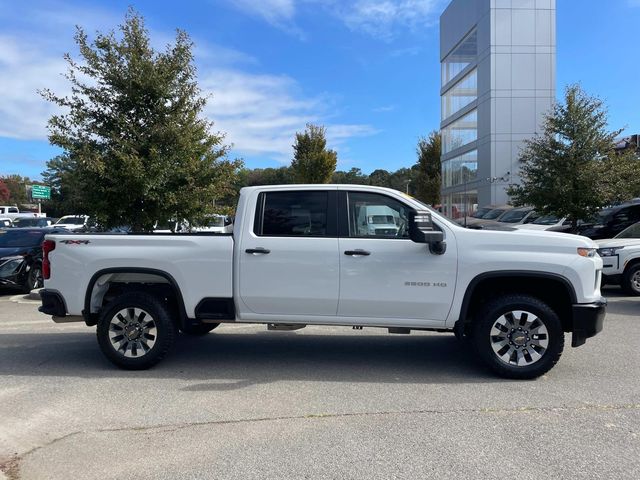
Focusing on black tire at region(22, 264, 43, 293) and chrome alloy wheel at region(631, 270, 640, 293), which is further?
black tire at region(22, 264, 43, 293)

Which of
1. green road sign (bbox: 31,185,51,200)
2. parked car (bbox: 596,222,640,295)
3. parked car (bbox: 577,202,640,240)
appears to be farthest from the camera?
green road sign (bbox: 31,185,51,200)

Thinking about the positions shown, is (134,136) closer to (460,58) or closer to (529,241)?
(529,241)

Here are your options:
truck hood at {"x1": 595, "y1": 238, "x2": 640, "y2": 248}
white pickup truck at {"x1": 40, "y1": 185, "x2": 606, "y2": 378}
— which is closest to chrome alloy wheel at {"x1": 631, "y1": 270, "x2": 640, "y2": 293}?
truck hood at {"x1": 595, "y1": 238, "x2": 640, "y2": 248}

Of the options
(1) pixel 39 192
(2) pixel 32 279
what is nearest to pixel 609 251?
(2) pixel 32 279

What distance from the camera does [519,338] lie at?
17.7 ft

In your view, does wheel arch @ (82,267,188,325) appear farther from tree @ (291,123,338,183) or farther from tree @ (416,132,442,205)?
tree @ (416,132,442,205)

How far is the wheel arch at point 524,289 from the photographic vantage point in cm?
530

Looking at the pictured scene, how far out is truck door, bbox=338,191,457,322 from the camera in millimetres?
5395

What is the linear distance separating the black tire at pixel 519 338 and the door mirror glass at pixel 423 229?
95 cm

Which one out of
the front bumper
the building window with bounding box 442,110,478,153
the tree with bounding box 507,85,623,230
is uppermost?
the building window with bounding box 442,110,478,153

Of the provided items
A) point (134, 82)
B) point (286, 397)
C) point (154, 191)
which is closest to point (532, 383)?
point (286, 397)

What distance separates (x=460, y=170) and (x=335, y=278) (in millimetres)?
41299

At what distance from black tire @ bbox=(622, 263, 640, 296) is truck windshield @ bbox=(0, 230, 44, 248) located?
12792 mm

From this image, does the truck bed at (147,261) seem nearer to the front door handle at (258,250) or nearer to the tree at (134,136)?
the front door handle at (258,250)
